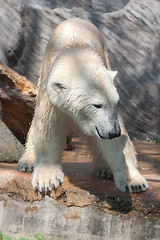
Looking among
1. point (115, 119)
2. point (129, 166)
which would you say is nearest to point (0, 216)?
point (129, 166)

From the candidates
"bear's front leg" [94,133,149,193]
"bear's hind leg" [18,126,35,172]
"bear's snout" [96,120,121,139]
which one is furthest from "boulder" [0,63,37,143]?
"bear's snout" [96,120,121,139]

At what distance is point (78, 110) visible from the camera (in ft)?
8.79

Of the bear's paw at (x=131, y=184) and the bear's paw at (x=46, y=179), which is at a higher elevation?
the bear's paw at (x=131, y=184)

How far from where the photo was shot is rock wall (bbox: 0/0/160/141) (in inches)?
305

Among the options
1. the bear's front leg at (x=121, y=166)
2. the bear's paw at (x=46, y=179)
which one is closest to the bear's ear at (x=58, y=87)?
the bear's front leg at (x=121, y=166)

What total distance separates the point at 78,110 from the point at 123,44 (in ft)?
17.9

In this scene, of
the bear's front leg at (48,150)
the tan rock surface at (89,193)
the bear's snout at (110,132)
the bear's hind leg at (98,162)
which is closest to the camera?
the bear's snout at (110,132)

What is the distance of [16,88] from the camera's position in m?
5.26

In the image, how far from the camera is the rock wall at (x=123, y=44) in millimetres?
7758

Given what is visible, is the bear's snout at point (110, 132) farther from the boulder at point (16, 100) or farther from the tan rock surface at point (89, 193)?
the boulder at point (16, 100)

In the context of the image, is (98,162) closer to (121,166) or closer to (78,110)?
(121,166)

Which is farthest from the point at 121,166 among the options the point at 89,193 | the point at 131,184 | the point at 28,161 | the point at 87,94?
the point at 28,161

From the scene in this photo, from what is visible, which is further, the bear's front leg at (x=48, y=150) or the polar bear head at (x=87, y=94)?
the bear's front leg at (x=48, y=150)

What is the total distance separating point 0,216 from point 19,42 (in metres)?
5.49
